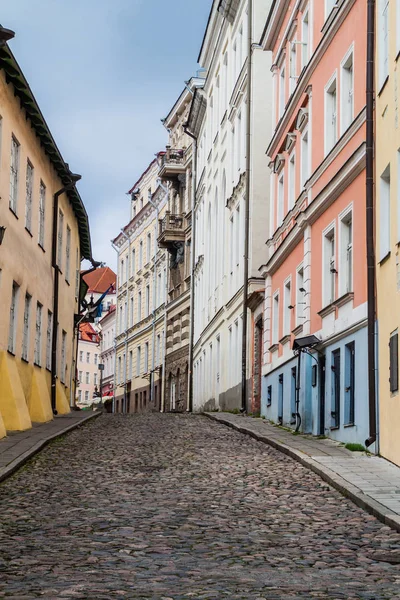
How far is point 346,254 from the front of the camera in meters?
19.6

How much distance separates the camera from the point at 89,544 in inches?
380

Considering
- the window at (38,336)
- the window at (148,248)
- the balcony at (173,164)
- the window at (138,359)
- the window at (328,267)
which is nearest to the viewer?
the window at (328,267)

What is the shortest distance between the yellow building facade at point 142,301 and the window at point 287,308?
31.4 meters

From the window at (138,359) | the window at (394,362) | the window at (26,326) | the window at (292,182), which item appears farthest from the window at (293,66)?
the window at (138,359)

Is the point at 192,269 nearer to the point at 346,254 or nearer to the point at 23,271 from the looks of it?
the point at 23,271

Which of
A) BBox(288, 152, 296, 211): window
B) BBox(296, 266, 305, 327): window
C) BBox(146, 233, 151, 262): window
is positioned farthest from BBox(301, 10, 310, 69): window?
BBox(146, 233, 151, 262): window

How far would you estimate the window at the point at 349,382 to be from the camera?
18.4 m

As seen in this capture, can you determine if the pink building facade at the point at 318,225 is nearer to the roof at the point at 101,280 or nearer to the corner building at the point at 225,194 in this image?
the corner building at the point at 225,194

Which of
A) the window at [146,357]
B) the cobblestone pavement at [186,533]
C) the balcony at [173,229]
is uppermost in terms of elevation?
the balcony at [173,229]

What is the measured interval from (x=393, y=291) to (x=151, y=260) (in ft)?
158

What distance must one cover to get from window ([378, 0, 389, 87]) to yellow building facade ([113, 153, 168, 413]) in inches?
1605

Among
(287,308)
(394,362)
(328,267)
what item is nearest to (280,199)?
(287,308)

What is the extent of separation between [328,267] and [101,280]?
3929 inches

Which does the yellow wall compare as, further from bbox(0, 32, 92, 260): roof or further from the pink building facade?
the pink building facade
